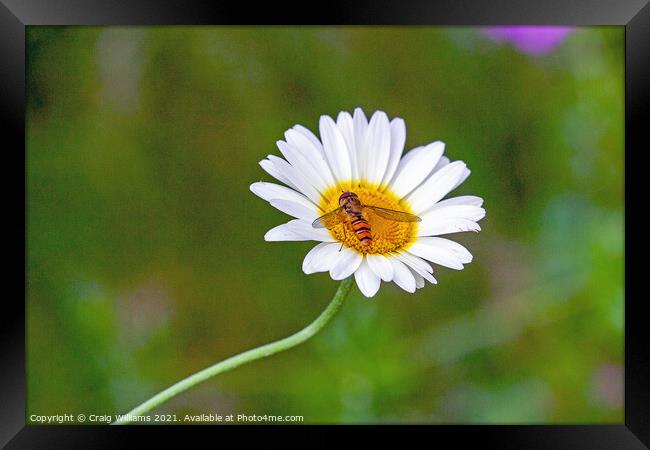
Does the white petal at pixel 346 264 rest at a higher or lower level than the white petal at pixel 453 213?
lower

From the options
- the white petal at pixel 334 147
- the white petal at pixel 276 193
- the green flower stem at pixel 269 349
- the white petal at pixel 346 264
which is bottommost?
the green flower stem at pixel 269 349

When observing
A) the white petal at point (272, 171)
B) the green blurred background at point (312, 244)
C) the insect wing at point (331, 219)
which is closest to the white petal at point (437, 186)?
the insect wing at point (331, 219)

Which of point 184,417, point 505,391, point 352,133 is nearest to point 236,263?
point 184,417

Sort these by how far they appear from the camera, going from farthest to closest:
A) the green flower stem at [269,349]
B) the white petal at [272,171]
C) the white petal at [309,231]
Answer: the white petal at [272,171]
the white petal at [309,231]
the green flower stem at [269,349]

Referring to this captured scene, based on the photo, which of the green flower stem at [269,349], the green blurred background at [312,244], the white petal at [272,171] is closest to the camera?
the green flower stem at [269,349]

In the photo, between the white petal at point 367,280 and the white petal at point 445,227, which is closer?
the white petal at point 367,280

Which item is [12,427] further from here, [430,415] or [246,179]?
[430,415]

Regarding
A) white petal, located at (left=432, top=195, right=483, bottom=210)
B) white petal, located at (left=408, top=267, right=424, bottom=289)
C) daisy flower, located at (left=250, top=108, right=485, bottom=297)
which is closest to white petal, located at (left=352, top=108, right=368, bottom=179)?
daisy flower, located at (left=250, top=108, right=485, bottom=297)

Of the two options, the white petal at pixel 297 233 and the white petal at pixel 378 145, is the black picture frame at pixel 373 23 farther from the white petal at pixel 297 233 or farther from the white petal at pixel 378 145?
the white petal at pixel 297 233
